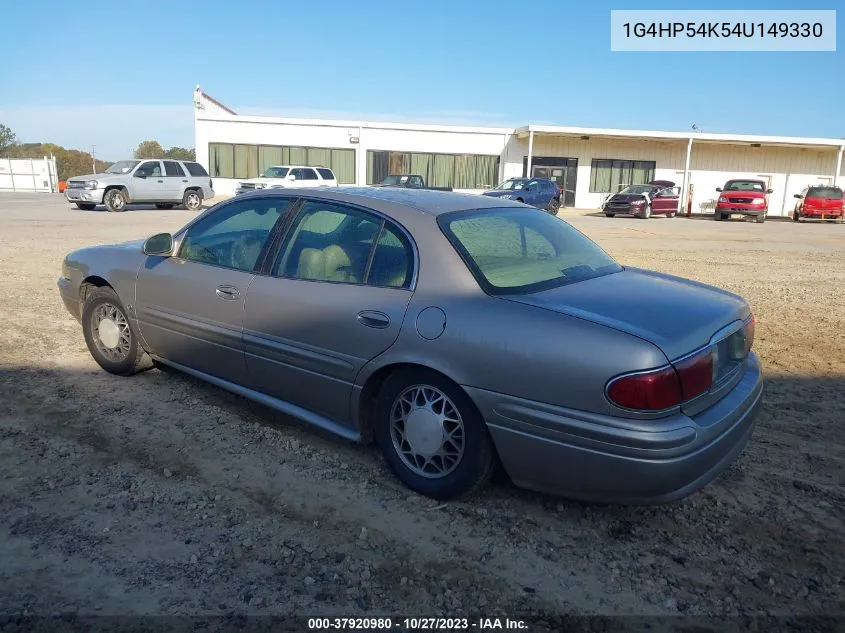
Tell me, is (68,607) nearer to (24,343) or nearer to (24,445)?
(24,445)

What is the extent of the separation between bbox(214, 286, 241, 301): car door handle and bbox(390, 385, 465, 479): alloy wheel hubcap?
1.26m

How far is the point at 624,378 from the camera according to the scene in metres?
2.64

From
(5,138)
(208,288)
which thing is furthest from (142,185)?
(5,138)

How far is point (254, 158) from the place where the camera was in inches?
1339

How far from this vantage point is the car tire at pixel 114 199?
2252cm

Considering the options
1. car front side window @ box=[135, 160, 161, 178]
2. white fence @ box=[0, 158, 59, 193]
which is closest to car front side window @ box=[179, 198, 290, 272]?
car front side window @ box=[135, 160, 161, 178]

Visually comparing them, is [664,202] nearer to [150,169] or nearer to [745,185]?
[745,185]

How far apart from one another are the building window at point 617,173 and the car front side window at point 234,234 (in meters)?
34.7

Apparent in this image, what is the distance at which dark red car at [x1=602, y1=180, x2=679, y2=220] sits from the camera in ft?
96.1

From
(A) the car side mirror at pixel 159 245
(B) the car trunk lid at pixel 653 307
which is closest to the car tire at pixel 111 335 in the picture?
(A) the car side mirror at pixel 159 245

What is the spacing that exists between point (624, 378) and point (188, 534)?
1.97 m

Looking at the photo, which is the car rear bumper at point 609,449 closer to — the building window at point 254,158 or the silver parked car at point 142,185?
the silver parked car at point 142,185

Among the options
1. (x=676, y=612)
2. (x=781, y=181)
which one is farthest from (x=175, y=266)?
(x=781, y=181)

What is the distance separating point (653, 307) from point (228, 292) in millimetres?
2391
